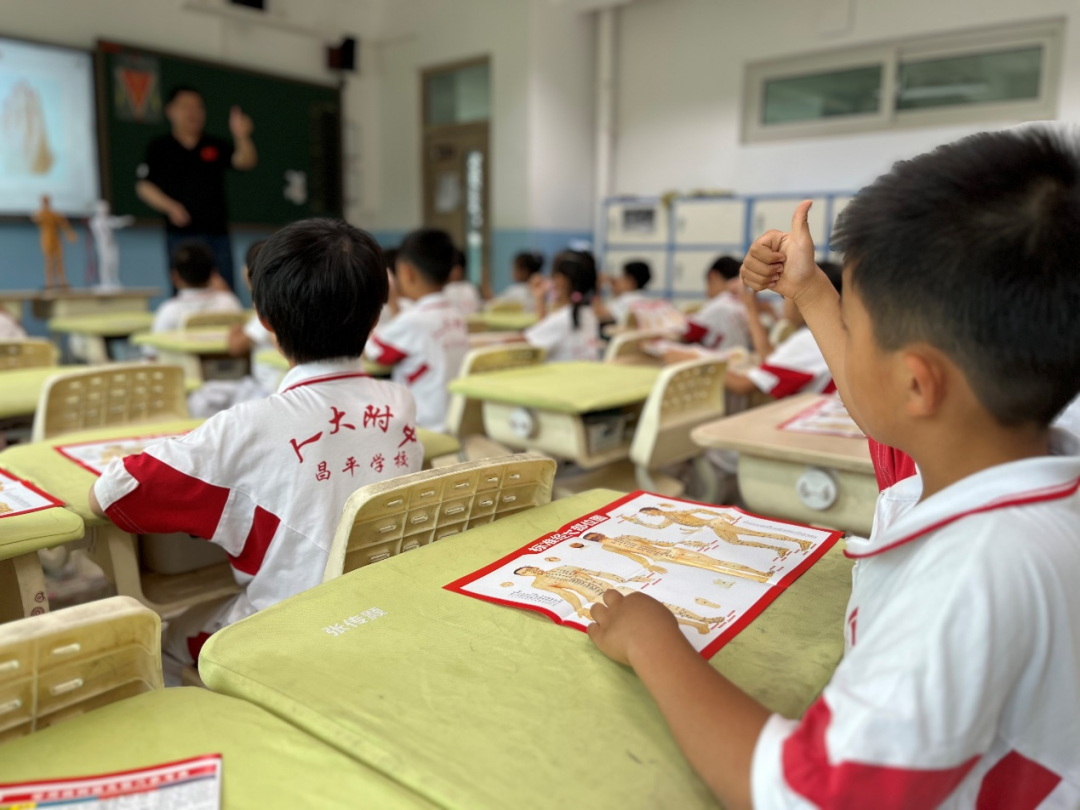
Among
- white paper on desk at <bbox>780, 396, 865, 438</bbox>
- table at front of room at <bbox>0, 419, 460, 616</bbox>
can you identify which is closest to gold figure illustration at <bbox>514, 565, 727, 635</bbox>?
table at front of room at <bbox>0, 419, 460, 616</bbox>

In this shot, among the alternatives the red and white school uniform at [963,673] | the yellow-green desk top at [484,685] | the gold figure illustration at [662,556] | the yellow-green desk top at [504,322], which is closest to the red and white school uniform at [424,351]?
the yellow-green desk top at [504,322]

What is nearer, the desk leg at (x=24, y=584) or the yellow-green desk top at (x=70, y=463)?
the desk leg at (x=24, y=584)

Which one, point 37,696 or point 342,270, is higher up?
point 342,270

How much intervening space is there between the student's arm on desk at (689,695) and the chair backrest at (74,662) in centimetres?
39

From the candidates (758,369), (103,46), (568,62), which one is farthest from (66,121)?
(758,369)

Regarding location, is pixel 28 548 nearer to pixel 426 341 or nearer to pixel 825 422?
pixel 825 422

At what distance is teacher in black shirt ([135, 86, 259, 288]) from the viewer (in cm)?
697

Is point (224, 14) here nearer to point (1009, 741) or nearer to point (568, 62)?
point (568, 62)

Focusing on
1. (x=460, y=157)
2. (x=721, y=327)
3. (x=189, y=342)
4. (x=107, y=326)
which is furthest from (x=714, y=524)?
(x=460, y=157)

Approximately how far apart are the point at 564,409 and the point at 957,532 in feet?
5.18

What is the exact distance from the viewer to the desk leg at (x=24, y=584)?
105 cm

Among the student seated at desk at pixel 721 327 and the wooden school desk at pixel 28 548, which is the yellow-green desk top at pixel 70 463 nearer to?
the wooden school desk at pixel 28 548

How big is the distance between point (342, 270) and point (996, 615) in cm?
108

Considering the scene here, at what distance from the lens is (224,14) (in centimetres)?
753
